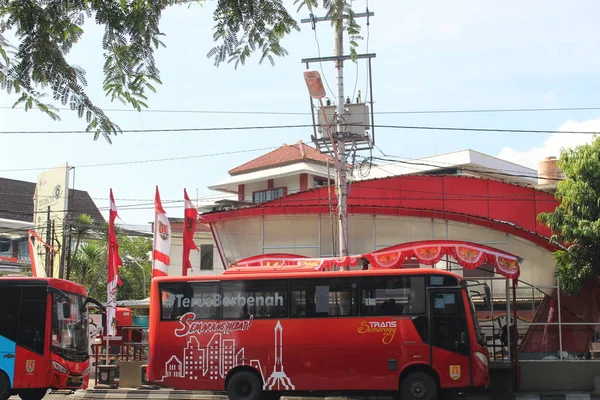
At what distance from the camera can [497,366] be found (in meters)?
19.1

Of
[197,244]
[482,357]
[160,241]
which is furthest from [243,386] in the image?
[197,244]

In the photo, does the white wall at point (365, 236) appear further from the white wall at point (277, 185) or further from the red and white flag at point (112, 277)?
the white wall at point (277, 185)

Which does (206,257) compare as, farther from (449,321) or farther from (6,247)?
(6,247)

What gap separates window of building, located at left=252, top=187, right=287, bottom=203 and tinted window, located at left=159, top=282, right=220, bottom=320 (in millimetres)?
25037

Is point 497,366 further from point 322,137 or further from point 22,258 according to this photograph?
point 22,258

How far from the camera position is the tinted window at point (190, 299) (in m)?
17.1

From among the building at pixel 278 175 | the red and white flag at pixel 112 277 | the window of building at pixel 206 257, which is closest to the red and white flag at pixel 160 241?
the red and white flag at pixel 112 277

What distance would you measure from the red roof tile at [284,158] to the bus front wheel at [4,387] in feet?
91.6

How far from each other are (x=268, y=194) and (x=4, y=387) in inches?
1088

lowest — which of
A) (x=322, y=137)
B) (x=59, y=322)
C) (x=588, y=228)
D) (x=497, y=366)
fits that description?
(x=497, y=366)

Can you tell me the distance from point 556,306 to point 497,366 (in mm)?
3062

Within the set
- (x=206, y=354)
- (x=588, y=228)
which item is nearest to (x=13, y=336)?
(x=206, y=354)

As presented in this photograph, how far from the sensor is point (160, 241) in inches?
885

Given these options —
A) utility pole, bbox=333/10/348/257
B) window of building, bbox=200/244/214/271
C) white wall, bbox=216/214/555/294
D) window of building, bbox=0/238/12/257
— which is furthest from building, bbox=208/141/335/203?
window of building, bbox=0/238/12/257
